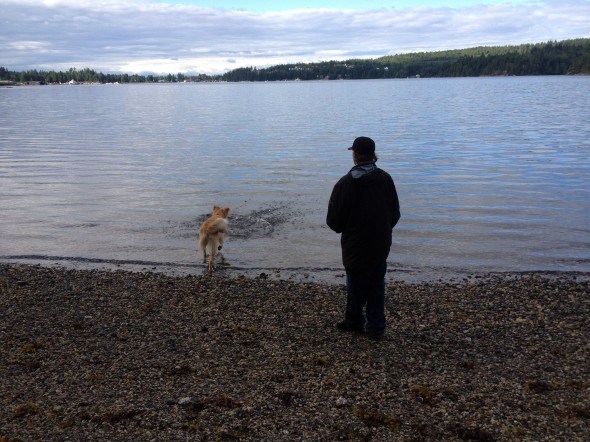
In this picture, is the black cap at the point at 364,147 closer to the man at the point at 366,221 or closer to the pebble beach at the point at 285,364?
the man at the point at 366,221

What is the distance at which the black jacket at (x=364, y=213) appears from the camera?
23.5 feet

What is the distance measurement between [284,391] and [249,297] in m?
3.63

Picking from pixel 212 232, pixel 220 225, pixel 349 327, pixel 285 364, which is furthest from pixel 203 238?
pixel 285 364

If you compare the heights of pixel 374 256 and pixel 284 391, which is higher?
pixel 374 256

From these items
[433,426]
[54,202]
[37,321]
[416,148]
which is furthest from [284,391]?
[416,148]

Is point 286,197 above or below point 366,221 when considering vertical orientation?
below

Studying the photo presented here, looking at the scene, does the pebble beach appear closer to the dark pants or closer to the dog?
the dark pants

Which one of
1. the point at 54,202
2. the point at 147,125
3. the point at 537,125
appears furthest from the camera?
the point at 147,125

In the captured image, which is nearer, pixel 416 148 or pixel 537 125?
pixel 416 148

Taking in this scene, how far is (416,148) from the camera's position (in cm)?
3158

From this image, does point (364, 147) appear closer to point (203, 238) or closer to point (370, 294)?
point (370, 294)

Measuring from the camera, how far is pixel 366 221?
286 inches

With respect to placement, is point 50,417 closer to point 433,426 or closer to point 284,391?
point 284,391

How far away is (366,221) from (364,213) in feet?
0.35
